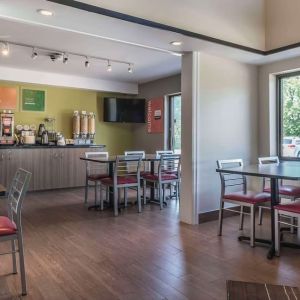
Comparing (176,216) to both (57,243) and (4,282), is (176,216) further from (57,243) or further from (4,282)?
(4,282)

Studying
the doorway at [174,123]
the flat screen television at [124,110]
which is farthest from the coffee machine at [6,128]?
the doorway at [174,123]

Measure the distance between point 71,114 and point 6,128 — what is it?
4.82 ft

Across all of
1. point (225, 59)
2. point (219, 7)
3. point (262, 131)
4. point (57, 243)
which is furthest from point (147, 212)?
point (219, 7)

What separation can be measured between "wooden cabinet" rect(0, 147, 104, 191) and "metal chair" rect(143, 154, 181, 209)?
2118 millimetres

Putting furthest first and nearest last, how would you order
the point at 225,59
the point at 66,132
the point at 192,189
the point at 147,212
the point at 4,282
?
the point at 66,132 → the point at 147,212 → the point at 225,59 → the point at 192,189 → the point at 4,282

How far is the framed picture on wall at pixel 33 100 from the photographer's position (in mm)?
6613

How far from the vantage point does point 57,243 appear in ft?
10.7

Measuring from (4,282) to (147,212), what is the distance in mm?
2548

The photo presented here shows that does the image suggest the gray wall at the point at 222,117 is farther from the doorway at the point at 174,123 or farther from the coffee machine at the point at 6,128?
the coffee machine at the point at 6,128

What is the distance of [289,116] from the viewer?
4.70m

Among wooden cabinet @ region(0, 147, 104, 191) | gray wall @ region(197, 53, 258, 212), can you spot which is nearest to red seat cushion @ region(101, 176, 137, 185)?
gray wall @ region(197, 53, 258, 212)

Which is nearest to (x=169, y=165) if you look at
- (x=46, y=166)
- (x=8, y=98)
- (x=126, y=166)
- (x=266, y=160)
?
(x=126, y=166)

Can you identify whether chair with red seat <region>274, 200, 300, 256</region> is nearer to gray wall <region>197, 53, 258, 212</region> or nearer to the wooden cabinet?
gray wall <region>197, 53, 258, 212</region>

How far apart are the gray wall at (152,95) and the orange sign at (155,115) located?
4.6 inches
